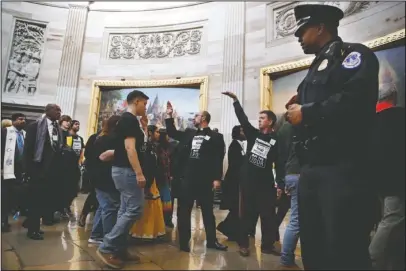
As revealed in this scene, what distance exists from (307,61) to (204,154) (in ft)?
2.65

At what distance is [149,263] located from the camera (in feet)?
2.99

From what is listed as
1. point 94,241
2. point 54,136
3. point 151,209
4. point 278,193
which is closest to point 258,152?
point 278,193

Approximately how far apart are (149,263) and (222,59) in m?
1.12

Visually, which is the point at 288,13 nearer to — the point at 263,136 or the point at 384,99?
the point at 263,136

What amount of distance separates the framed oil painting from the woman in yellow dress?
608mm

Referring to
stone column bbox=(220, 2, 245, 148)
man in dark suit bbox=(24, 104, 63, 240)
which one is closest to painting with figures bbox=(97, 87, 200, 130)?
stone column bbox=(220, 2, 245, 148)

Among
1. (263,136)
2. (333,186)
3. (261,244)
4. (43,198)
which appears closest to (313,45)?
(333,186)

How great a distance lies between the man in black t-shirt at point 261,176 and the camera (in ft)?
3.89

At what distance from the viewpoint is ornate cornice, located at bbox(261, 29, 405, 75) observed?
739 mm

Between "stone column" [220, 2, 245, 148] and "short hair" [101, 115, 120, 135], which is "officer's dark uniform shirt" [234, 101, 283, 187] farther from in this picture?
"short hair" [101, 115, 120, 135]

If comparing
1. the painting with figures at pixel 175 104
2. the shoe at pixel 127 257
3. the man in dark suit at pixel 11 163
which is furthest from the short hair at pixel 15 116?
the shoe at pixel 127 257

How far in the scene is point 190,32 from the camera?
144 centimetres

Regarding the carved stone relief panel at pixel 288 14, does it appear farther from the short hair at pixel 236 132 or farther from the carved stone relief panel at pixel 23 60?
the carved stone relief panel at pixel 23 60

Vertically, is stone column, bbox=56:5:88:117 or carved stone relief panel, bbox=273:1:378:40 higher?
carved stone relief panel, bbox=273:1:378:40
